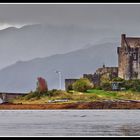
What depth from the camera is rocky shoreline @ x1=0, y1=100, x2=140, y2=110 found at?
2991 centimetres

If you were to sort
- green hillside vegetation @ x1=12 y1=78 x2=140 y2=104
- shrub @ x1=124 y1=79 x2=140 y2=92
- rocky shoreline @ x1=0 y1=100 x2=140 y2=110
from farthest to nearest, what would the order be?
rocky shoreline @ x1=0 y1=100 x2=140 y2=110, shrub @ x1=124 y1=79 x2=140 y2=92, green hillside vegetation @ x1=12 y1=78 x2=140 y2=104

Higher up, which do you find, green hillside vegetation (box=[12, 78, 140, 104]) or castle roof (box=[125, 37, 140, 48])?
castle roof (box=[125, 37, 140, 48])

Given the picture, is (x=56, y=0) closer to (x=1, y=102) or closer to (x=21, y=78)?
(x=1, y=102)

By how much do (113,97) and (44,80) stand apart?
3.10 metres

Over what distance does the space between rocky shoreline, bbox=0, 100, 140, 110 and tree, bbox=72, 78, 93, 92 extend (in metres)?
1.27

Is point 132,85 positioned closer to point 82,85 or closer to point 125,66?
point 125,66

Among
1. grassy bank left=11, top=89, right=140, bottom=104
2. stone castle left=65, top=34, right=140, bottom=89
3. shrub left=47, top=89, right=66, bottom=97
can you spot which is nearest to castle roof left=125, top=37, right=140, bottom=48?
stone castle left=65, top=34, right=140, bottom=89

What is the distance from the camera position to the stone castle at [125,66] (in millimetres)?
30016

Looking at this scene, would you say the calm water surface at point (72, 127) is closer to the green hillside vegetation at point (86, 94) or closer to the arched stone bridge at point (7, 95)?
the green hillside vegetation at point (86, 94)

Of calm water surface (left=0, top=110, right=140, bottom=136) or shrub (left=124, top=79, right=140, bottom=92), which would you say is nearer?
calm water surface (left=0, top=110, right=140, bottom=136)

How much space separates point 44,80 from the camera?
3083cm

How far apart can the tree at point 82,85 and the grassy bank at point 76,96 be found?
0.22m

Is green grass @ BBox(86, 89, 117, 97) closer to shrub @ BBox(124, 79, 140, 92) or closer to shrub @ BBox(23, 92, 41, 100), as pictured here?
shrub @ BBox(124, 79, 140, 92)

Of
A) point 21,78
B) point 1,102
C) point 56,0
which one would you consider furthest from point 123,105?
point 56,0
